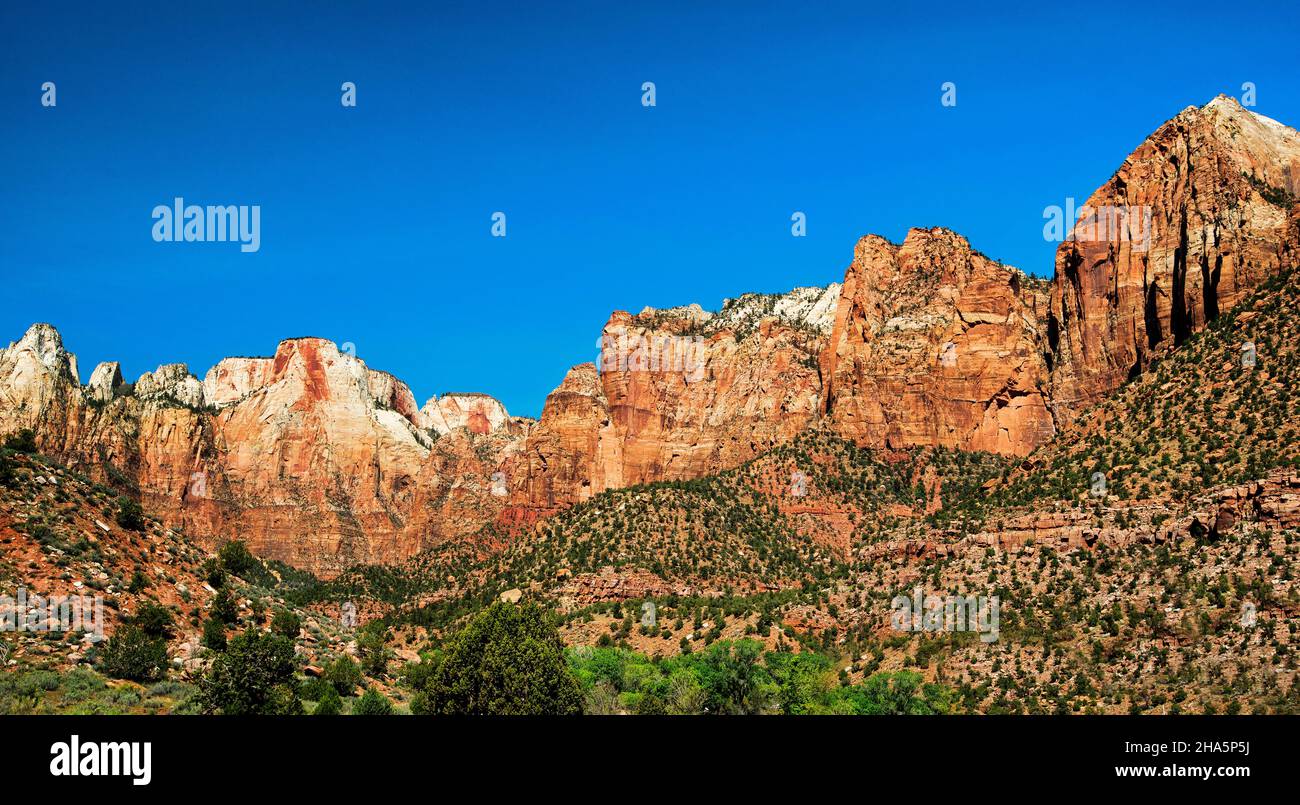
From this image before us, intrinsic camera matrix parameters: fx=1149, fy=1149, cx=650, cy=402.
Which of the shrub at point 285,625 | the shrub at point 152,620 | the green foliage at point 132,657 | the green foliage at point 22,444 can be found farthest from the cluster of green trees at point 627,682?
the green foliage at point 22,444

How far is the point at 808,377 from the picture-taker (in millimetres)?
128625

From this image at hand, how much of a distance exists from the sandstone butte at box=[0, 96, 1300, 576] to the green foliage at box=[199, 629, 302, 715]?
48875 millimetres

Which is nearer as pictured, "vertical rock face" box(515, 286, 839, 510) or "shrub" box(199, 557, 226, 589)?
"shrub" box(199, 557, 226, 589)

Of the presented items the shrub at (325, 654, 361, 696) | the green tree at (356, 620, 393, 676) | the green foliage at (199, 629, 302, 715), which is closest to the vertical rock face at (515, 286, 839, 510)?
the green tree at (356, 620, 393, 676)

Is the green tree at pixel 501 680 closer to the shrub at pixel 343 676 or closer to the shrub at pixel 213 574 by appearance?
the shrub at pixel 343 676

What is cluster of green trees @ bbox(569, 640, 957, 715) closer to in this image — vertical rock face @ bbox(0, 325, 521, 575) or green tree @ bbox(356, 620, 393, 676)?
green tree @ bbox(356, 620, 393, 676)

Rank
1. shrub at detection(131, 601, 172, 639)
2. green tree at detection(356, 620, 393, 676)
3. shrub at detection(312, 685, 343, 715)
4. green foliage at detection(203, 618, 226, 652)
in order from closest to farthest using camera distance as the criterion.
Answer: shrub at detection(312, 685, 343, 715) < shrub at detection(131, 601, 172, 639) < green foliage at detection(203, 618, 226, 652) < green tree at detection(356, 620, 393, 676)

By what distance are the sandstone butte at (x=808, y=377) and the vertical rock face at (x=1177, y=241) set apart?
0.56ft

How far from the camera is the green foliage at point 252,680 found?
38656 mm

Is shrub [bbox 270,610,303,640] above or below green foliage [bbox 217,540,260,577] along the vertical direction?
below

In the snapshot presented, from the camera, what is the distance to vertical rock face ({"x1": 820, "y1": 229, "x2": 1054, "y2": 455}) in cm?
10644

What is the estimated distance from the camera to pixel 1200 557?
53.8 metres
